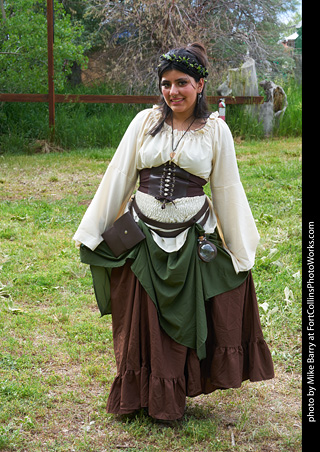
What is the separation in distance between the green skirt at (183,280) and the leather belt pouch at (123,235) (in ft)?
0.12

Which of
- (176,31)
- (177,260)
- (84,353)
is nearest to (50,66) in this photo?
(176,31)

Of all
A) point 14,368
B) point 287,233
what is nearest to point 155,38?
point 287,233

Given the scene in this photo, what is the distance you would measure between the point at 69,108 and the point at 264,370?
29.0 ft

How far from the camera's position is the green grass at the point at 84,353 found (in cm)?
329

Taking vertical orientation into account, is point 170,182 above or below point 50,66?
below

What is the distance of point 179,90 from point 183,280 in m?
0.95

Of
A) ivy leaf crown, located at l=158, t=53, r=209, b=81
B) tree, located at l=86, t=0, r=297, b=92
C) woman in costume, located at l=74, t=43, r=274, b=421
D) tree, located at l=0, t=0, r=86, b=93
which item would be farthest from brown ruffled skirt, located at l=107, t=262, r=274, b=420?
tree, located at l=86, t=0, r=297, b=92

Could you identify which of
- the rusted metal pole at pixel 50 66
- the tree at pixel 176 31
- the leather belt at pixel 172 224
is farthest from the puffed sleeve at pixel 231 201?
the tree at pixel 176 31

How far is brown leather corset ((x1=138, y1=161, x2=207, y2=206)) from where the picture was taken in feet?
10.9

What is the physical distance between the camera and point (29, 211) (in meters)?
7.23

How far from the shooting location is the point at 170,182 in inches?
131

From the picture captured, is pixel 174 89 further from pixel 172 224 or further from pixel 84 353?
pixel 84 353
